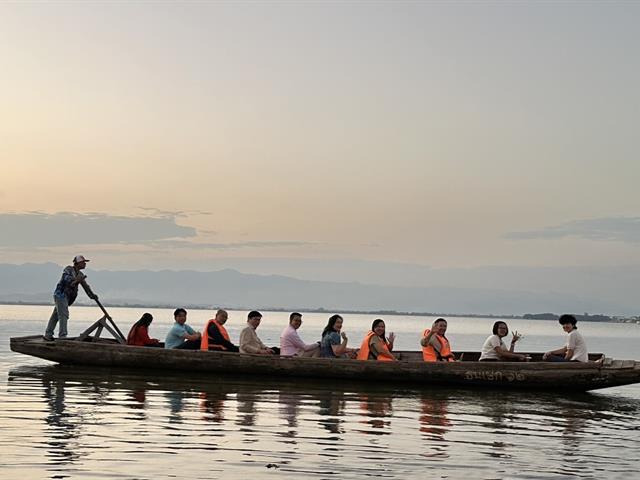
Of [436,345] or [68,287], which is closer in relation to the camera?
[436,345]

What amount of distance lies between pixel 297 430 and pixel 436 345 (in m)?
7.22

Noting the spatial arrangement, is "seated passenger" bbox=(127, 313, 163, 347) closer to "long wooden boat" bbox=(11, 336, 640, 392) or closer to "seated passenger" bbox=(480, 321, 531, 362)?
"long wooden boat" bbox=(11, 336, 640, 392)

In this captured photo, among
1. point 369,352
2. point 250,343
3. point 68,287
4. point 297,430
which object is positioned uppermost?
point 68,287

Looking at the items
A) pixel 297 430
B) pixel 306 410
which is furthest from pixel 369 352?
pixel 297 430

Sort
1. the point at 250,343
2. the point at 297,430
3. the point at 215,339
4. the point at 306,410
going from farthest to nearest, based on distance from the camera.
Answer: the point at 215,339, the point at 250,343, the point at 306,410, the point at 297,430

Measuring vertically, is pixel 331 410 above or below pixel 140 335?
below

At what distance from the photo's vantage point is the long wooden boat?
17.8 metres

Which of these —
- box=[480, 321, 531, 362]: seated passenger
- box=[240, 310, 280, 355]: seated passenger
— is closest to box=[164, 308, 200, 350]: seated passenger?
box=[240, 310, 280, 355]: seated passenger

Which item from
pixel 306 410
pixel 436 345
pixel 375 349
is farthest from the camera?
pixel 375 349

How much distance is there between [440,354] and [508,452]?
7.96 m

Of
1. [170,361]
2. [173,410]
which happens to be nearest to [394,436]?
[173,410]

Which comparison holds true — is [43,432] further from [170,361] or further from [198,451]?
[170,361]

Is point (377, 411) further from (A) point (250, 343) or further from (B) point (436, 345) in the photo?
(A) point (250, 343)

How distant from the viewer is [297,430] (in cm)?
1195
